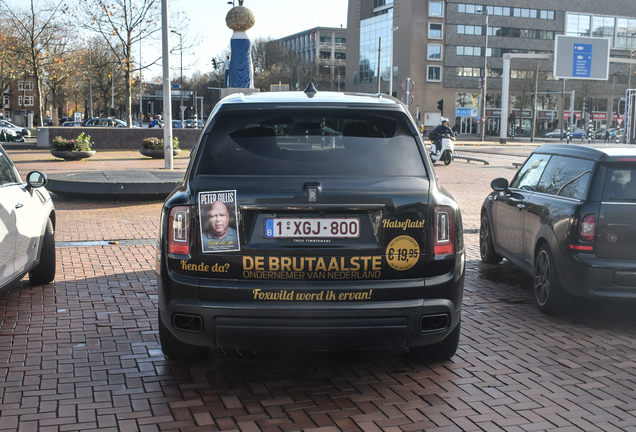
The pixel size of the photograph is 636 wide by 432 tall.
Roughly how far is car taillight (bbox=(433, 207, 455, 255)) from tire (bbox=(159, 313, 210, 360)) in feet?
5.37

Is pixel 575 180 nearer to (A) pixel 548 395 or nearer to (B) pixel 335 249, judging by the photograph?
(A) pixel 548 395

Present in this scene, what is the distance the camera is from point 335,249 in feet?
12.0

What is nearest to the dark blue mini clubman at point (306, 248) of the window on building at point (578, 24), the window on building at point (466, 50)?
the window on building at point (466, 50)

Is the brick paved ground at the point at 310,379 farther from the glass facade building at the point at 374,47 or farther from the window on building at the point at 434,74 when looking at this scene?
the glass facade building at the point at 374,47

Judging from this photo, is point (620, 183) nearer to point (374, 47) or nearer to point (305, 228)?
point (305, 228)

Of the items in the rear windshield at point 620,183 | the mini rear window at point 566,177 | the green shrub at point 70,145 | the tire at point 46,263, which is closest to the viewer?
the rear windshield at point 620,183

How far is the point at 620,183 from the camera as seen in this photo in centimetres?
554

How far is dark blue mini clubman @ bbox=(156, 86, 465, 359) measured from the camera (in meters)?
3.65

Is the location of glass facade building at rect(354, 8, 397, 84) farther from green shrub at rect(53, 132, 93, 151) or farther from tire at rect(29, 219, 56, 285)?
tire at rect(29, 219, 56, 285)

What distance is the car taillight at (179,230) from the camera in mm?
3727

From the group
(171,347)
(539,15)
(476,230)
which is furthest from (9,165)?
(539,15)

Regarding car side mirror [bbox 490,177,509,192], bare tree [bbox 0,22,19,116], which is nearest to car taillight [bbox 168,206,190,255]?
car side mirror [bbox 490,177,509,192]

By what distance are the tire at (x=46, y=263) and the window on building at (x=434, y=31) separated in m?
80.0

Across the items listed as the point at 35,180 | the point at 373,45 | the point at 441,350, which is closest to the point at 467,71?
the point at 373,45
